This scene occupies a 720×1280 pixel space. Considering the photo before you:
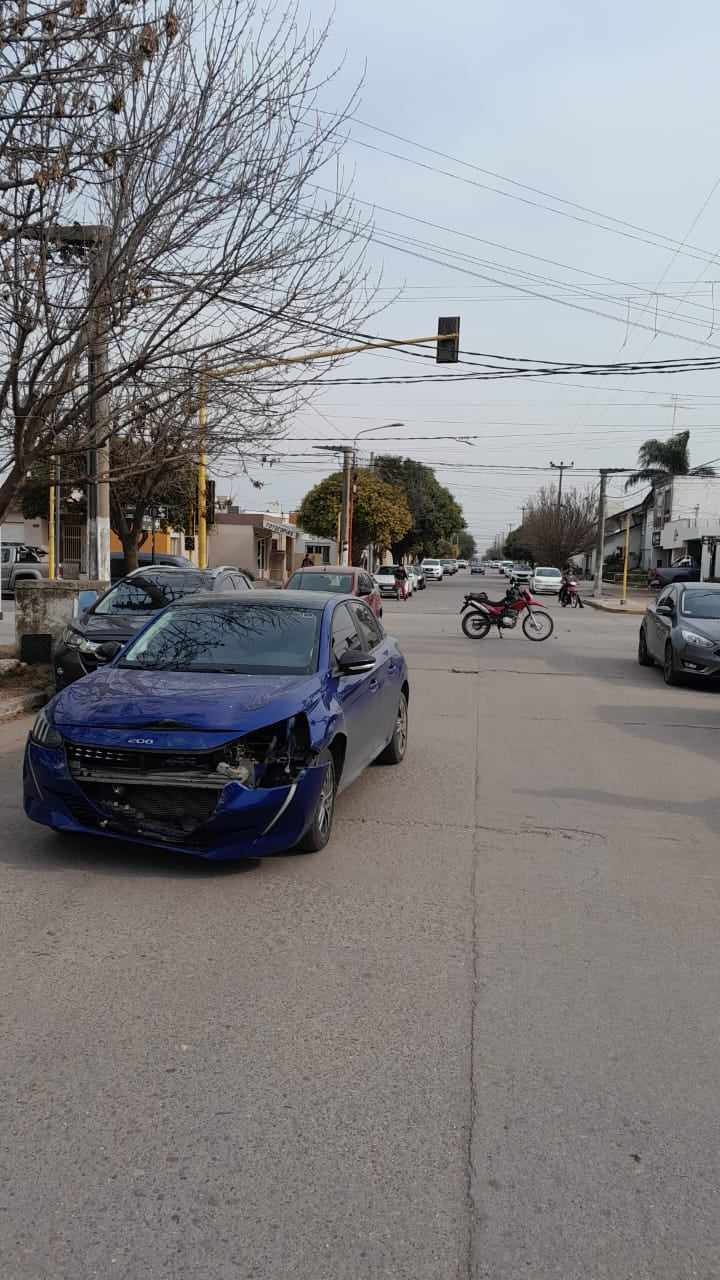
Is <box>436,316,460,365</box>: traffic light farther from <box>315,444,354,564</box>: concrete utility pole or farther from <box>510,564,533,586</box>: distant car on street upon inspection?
<box>315,444,354,564</box>: concrete utility pole

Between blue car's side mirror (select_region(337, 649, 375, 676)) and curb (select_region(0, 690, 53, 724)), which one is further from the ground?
blue car's side mirror (select_region(337, 649, 375, 676))

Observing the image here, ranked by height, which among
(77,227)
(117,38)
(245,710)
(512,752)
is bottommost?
(512,752)

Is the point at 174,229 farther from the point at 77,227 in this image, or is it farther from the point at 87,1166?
the point at 87,1166

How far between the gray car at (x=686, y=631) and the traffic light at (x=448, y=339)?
18.7 feet

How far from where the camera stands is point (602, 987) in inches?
175

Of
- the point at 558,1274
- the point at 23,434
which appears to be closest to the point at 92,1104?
the point at 558,1274

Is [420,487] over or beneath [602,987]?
over

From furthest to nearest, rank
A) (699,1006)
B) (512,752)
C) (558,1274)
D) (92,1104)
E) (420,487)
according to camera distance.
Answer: (420,487), (512,752), (699,1006), (92,1104), (558,1274)

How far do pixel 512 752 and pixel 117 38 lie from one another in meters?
7.28

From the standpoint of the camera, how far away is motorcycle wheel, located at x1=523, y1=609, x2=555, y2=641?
2297cm

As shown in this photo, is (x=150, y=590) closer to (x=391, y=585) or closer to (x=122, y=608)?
(x=122, y=608)

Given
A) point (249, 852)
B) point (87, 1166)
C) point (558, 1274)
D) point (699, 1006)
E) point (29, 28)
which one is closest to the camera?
point (558, 1274)

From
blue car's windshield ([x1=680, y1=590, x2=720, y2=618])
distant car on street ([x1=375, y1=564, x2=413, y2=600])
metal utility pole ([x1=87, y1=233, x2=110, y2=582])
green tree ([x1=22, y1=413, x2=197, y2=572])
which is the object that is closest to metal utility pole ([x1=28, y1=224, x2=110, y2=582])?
metal utility pole ([x1=87, y1=233, x2=110, y2=582])

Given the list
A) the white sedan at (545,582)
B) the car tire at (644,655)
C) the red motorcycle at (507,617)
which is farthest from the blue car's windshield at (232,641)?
the white sedan at (545,582)
